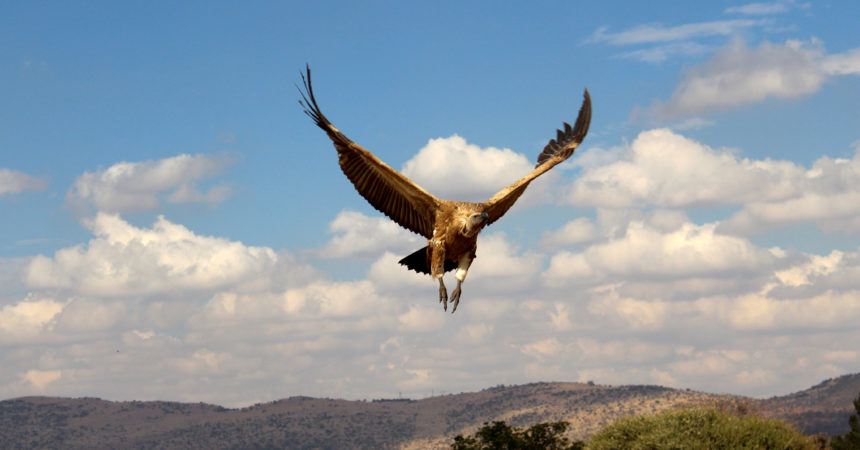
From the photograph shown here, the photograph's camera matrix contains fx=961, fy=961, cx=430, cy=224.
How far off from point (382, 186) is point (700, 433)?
83.4ft

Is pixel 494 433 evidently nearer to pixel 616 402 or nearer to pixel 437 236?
pixel 437 236

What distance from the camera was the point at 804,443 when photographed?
40.5 m

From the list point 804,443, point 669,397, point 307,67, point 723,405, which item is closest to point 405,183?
point 307,67

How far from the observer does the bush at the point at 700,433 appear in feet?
131

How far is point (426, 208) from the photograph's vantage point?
1978 cm

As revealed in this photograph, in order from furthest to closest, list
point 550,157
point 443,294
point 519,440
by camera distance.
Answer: point 519,440
point 550,157
point 443,294

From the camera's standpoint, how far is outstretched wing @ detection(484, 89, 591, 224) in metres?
20.4

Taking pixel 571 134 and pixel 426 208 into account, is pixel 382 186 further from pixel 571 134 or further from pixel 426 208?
pixel 571 134

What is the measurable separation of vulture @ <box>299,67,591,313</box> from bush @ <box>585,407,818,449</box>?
74.8 ft

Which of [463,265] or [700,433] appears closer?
[463,265]

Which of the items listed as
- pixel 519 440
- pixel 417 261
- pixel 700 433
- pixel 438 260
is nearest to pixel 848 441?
pixel 700 433

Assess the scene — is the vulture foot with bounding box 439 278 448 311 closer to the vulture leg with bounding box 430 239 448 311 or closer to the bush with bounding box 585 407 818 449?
the vulture leg with bounding box 430 239 448 311

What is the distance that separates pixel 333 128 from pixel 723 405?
34771 millimetres

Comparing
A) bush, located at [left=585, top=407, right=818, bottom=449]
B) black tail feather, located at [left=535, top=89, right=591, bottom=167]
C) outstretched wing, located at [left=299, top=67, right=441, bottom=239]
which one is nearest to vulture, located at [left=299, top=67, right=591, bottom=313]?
outstretched wing, located at [left=299, top=67, right=441, bottom=239]
